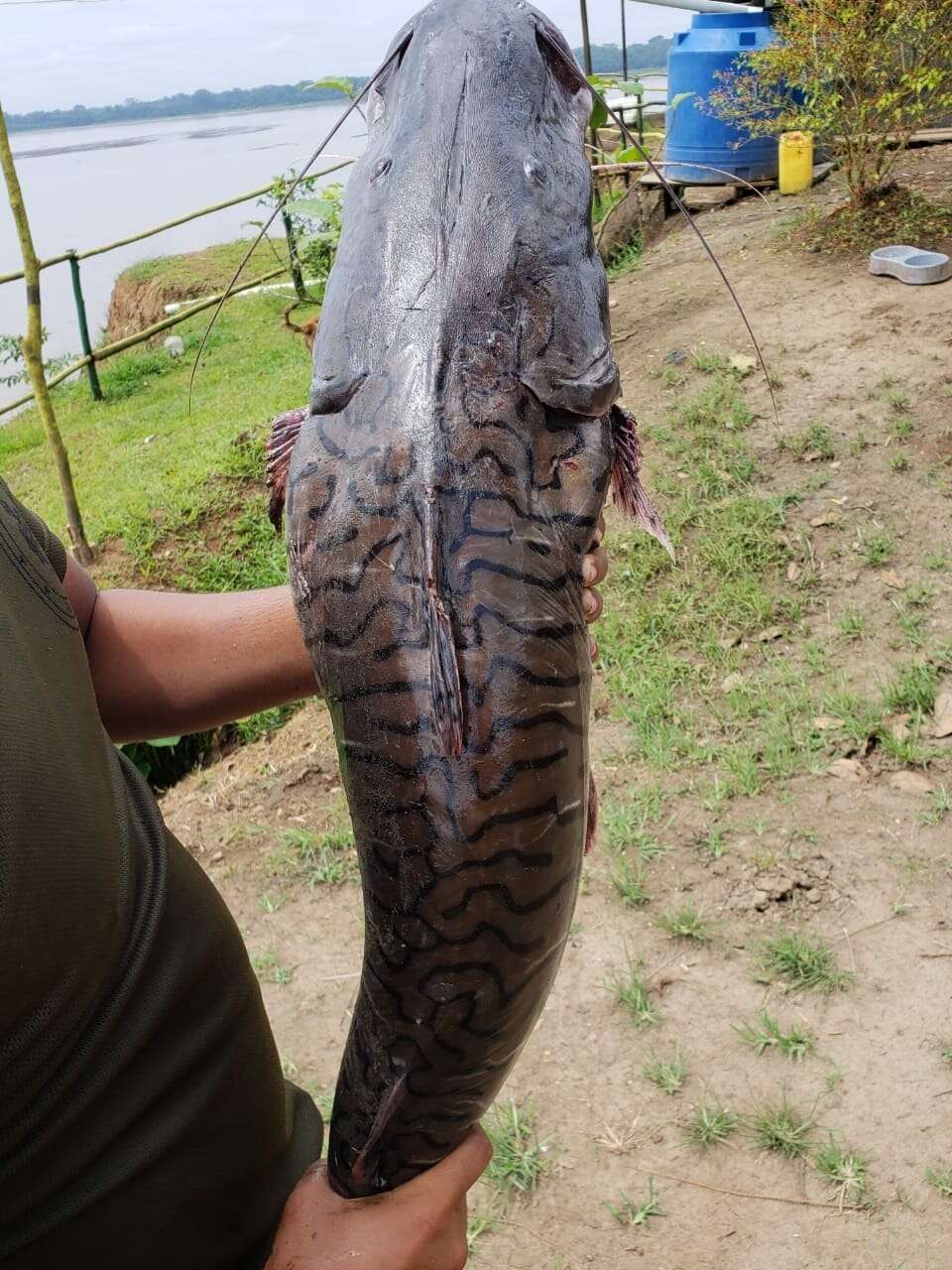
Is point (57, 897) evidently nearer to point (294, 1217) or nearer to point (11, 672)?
point (11, 672)

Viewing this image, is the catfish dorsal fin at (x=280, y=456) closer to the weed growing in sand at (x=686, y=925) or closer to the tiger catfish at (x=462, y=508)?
the tiger catfish at (x=462, y=508)

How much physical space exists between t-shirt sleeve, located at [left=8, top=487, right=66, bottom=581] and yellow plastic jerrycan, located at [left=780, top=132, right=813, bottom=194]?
7.45 meters

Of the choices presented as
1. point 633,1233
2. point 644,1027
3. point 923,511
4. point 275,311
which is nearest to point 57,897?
point 633,1233

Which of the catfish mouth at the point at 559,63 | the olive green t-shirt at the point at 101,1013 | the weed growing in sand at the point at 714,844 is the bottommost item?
the weed growing in sand at the point at 714,844

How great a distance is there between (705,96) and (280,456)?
7890 millimetres

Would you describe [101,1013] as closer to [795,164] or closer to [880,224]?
[880,224]

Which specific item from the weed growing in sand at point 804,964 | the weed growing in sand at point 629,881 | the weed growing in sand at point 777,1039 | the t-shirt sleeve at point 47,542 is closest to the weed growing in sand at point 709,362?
the weed growing in sand at point 629,881

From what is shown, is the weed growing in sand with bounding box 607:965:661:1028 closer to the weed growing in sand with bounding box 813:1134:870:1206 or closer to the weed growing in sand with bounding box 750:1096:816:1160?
the weed growing in sand with bounding box 750:1096:816:1160

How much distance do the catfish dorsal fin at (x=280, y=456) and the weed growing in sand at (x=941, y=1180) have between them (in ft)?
7.11

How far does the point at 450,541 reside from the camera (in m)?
1.10

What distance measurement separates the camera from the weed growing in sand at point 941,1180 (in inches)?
94.7

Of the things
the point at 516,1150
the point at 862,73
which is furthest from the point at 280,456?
the point at 862,73

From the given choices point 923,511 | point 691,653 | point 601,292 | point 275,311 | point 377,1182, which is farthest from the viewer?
→ point 275,311

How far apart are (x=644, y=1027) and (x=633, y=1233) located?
545mm
